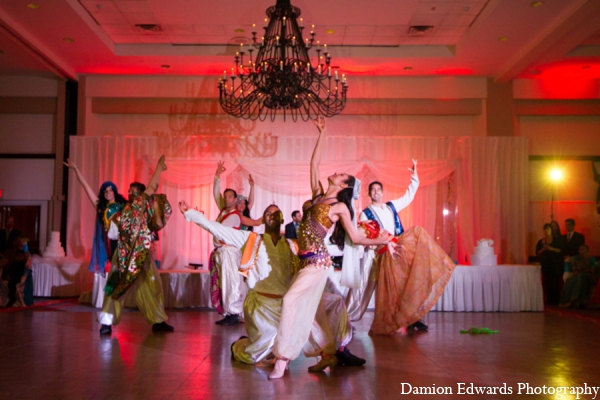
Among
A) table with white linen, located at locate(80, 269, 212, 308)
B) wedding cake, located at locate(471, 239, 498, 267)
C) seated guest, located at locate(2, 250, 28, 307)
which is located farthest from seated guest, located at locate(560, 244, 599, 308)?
seated guest, located at locate(2, 250, 28, 307)

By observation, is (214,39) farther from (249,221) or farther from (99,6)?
(249,221)

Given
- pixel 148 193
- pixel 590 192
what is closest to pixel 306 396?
pixel 148 193

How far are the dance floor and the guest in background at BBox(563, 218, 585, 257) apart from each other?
3485 millimetres

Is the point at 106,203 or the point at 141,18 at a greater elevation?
the point at 141,18

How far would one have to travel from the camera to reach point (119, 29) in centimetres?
941

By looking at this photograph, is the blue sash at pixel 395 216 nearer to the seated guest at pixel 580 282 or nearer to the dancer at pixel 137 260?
the dancer at pixel 137 260

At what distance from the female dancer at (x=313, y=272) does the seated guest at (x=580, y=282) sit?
6199mm

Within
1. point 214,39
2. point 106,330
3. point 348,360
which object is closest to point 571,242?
point 214,39

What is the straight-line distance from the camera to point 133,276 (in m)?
5.76

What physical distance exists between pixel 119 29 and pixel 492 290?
6919mm

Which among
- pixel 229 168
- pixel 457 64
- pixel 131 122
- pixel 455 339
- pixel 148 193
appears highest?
pixel 457 64

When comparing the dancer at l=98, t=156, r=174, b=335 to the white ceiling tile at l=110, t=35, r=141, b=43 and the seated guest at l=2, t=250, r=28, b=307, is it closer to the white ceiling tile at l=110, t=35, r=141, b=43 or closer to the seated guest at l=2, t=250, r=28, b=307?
the seated guest at l=2, t=250, r=28, b=307

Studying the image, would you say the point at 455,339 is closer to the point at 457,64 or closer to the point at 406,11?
the point at 406,11

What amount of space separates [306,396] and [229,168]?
7.27 meters
